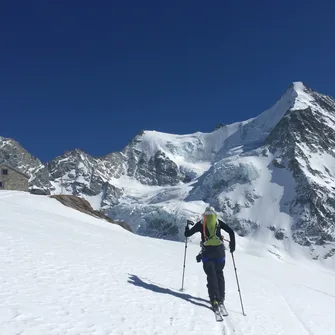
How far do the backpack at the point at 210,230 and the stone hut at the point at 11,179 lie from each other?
53.9 meters

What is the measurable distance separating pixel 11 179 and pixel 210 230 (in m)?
54.9

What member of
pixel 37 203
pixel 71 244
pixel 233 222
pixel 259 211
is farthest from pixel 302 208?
pixel 71 244

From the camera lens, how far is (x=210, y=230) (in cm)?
1127

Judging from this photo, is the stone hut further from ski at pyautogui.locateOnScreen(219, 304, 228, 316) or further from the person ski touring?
ski at pyautogui.locateOnScreen(219, 304, 228, 316)

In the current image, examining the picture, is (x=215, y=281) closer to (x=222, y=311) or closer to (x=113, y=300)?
(x=222, y=311)

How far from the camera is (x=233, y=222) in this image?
178 m

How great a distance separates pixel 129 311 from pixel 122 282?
9.08 ft

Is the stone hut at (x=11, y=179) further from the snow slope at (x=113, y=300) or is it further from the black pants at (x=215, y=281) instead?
the black pants at (x=215, y=281)

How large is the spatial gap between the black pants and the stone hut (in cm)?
5424

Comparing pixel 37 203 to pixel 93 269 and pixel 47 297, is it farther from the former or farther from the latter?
pixel 47 297

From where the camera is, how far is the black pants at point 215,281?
416 inches

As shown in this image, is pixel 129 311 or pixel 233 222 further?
pixel 233 222

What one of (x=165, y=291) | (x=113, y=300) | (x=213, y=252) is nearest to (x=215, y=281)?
(x=213, y=252)

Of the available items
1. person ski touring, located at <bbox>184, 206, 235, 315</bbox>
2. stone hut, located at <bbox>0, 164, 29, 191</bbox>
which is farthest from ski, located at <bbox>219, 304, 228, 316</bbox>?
stone hut, located at <bbox>0, 164, 29, 191</bbox>
